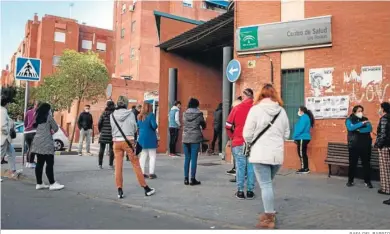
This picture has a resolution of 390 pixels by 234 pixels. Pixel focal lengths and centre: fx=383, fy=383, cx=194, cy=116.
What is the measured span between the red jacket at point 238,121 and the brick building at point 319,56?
12.1ft

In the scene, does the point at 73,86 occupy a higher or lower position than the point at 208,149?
higher

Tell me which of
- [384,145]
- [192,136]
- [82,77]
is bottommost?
[384,145]

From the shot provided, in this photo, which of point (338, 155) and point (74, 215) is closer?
point (74, 215)

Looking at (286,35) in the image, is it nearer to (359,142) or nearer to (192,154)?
(359,142)

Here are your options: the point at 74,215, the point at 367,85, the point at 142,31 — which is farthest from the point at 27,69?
the point at 142,31

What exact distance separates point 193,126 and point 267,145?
3.01m

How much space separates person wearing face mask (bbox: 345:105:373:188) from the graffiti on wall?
3.80ft

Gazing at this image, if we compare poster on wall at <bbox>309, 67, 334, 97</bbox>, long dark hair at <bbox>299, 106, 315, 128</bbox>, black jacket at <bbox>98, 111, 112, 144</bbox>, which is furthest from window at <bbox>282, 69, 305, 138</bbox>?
black jacket at <bbox>98, 111, 112, 144</bbox>

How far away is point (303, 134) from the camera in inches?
378

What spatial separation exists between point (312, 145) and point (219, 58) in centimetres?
798

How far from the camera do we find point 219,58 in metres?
16.9
